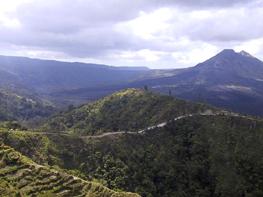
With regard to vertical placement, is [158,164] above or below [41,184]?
below

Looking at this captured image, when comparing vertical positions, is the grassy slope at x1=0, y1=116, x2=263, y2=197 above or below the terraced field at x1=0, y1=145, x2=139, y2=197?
below

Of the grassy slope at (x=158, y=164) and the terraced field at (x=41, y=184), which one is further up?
the terraced field at (x=41, y=184)

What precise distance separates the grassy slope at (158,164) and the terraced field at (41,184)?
42683mm

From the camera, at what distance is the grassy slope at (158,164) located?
175m

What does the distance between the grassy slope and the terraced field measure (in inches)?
1680

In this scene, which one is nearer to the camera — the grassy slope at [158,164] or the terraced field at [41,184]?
the terraced field at [41,184]

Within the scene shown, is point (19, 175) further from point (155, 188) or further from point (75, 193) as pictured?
point (155, 188)

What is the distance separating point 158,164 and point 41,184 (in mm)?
82436

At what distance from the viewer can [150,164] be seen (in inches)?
7525

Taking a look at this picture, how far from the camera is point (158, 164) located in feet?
626

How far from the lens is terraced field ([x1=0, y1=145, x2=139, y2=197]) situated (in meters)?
112

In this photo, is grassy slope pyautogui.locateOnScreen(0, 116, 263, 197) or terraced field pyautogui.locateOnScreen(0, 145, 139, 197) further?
grassy slope pyautogui.locateOnScreen(0, 116, 263, 197)

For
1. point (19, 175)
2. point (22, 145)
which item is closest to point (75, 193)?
point (19, 175)

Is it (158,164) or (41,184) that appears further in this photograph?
(158,164)
